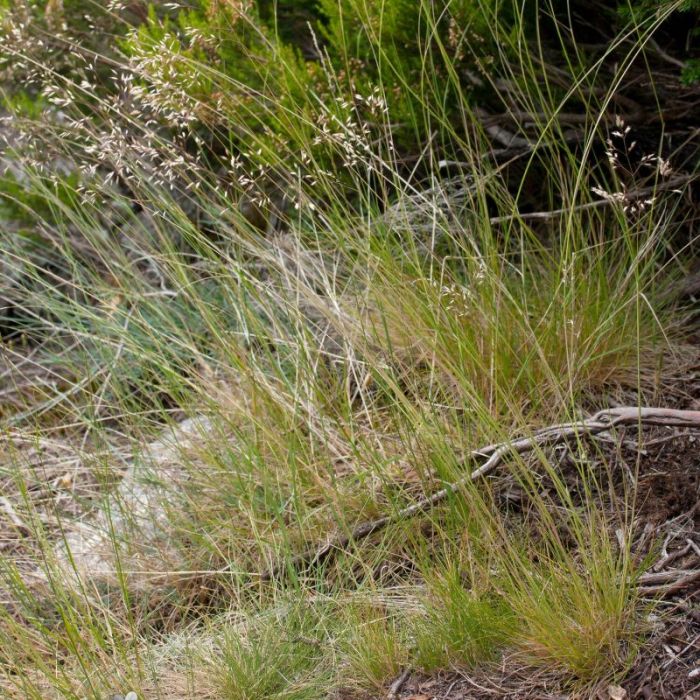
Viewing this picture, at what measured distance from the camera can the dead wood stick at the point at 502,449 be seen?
2096mm

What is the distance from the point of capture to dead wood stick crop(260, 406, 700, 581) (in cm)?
210

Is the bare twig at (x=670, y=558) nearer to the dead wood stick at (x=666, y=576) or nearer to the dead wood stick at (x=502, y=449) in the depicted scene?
the dead wood stick at (x=666, y=576)

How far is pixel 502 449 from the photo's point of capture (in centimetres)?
214

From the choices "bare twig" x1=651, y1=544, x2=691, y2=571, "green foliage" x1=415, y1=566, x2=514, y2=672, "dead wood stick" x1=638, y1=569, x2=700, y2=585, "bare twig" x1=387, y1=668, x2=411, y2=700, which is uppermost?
"green foliage" x1=415, y1=566, x2=514, y2=672

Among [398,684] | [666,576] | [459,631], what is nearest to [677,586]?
[666,576]

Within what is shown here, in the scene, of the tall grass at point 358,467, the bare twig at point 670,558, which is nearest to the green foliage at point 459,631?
the tall grass at point 358,467

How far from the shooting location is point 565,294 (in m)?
2.45

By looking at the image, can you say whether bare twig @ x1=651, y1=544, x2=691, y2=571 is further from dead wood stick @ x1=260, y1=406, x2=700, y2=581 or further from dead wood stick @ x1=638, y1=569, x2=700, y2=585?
dead wood stick @ x1=260, y1=406, x2=700, y2=581

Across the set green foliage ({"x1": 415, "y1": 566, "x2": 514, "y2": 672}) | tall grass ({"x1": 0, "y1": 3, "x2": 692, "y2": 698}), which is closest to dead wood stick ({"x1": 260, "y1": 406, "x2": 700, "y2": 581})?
tall grass ({"x1": 0, "y1": 3, "x2": 692, "y2": 698})

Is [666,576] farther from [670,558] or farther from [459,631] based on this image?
[459,631]

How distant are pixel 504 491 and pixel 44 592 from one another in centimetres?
120

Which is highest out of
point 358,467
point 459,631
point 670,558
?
point 358,467

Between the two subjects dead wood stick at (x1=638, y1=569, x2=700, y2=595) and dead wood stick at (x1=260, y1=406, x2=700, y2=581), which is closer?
dead wood stick at (x1=638, y1=569, x2=700, y2=595)

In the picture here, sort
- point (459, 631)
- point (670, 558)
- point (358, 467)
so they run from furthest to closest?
1. point (358, 467)
2. point (670, 558)
3. point (459, 631)
